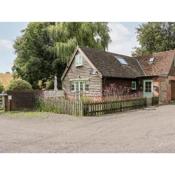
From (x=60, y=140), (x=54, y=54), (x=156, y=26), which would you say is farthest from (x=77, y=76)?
(x=60, y=140)

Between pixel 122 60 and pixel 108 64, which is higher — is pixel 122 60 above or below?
above

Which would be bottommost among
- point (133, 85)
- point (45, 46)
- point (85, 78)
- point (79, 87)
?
point (79, 87)

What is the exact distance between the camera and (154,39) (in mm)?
28469

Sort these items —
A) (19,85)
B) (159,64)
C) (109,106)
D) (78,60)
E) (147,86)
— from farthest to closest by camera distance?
(159,64) → (147,86) → (78,60) → (19,85) → (109,106)

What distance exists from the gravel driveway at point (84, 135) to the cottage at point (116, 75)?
22.3 ft

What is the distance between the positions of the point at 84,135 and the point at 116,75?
11.0 meters

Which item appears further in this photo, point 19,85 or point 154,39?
point 154,39

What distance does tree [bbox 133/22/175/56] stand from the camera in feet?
88.3

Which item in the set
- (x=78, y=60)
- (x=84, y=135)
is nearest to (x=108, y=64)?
(x=78, y=60)

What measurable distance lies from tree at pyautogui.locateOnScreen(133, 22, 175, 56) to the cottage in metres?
4.57

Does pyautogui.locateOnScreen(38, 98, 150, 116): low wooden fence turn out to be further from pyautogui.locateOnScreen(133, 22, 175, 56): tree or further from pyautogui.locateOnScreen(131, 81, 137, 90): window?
pyautogui.locateOnScreen(133, 22, 175, 56): tree

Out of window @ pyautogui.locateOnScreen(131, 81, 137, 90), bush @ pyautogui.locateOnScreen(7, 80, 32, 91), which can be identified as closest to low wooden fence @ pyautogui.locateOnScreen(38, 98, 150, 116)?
bush @ pyautogui.locateOnScreen(7, 80, 32, 91)

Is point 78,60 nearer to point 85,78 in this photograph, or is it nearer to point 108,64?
point 85,78

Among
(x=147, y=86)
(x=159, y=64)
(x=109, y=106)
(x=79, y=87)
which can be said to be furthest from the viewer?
(x=159, y=64)
